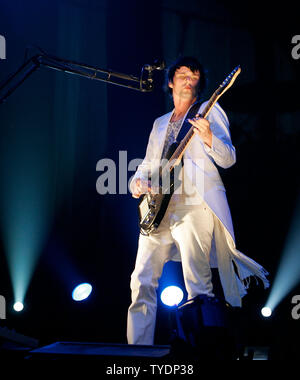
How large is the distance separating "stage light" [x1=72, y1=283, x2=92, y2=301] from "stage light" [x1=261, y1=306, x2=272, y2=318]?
135cm

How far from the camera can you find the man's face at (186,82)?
2875mm

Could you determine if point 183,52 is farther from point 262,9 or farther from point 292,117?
point 292,117

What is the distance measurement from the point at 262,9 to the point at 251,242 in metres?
1.92

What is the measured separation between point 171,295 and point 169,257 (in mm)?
623

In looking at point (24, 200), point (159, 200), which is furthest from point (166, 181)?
point (24, 200)

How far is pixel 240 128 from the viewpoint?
11.1 ft

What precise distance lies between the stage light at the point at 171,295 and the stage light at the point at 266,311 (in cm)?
61

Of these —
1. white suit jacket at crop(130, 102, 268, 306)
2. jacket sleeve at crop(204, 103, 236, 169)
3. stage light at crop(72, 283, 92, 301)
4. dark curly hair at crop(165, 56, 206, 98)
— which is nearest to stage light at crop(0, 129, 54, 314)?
stage light at crop(72, 283, 92, 301)

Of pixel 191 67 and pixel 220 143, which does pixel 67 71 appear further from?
pixel 220 143

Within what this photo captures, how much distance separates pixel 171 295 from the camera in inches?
125

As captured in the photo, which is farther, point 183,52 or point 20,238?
point 183,52

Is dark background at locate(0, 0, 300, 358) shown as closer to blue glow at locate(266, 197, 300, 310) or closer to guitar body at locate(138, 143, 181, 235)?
blue glow at locate(266, 197, 300, 310)
